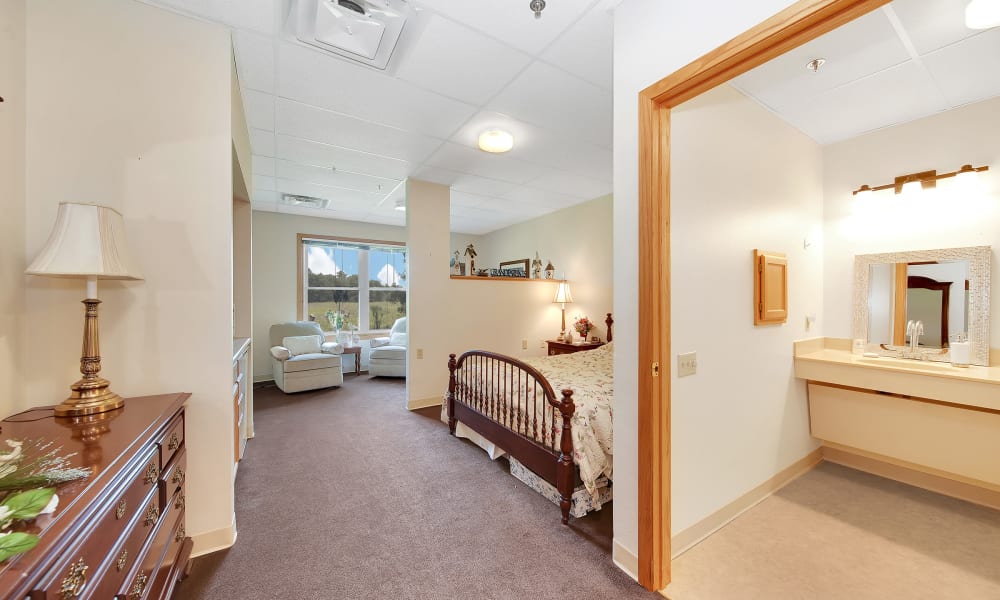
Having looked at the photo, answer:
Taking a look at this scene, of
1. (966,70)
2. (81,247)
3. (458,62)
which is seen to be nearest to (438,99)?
(458,62)

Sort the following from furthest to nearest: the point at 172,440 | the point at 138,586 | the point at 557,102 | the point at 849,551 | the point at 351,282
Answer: the point at 351,282 < the point at 557,102 < the point at 849,551 < the point at 172,440 < the point at 138,586

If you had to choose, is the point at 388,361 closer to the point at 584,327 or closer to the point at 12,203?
the point at 584,327

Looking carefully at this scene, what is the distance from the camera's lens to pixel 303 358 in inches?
196

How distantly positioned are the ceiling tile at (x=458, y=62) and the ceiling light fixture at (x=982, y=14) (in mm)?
1948


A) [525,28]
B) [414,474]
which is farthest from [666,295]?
[414,474]

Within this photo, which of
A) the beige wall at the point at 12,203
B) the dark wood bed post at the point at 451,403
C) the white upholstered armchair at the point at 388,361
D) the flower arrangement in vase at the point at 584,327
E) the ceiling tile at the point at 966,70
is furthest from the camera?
the white upholstered armchair at the point at 388,361

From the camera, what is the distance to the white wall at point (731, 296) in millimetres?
1848

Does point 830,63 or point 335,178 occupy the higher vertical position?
point 335,178

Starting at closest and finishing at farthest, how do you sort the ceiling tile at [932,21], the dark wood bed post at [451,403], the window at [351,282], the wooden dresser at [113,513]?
the wooden dresser at [113,513] → the ceiling tile at [932,21] → the dark wood bed post at [451,403] → the window at [351,282]

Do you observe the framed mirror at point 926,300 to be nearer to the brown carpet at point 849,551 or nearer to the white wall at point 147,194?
the brown carpet at point 849,551

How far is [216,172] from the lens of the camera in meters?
1.87

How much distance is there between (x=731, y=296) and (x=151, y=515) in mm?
2886

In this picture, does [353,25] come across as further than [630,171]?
Yes

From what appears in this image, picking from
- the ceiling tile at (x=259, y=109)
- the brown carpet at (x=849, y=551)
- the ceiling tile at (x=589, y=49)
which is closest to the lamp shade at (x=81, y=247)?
the ceiling tile at (x=259, y=109)
